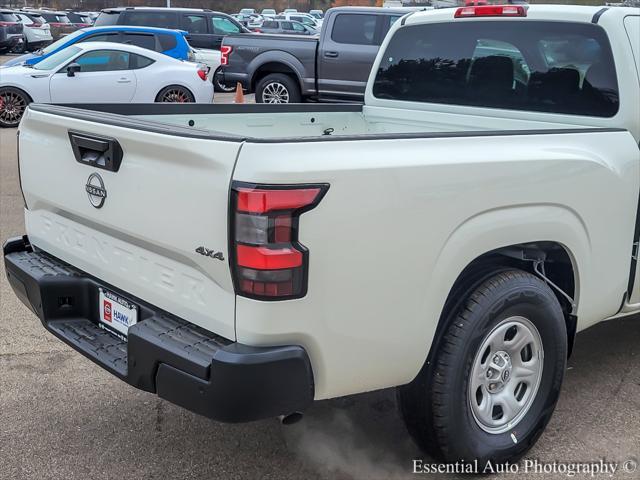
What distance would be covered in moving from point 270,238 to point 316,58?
39.4 ft

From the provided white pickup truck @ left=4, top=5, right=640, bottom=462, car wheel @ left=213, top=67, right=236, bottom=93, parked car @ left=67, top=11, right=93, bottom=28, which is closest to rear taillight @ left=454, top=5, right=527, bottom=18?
white pickup truck @ left=4, top=5, right=640, bottom=462

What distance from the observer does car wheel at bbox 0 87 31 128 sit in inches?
503

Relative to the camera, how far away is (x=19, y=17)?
103ft

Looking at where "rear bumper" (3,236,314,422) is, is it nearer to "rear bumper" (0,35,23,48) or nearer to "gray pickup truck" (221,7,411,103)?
"gray pickup truck" (221,7,411,103)

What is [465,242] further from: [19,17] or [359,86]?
[19,17]

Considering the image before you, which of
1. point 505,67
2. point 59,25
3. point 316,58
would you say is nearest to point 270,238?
point 505,67

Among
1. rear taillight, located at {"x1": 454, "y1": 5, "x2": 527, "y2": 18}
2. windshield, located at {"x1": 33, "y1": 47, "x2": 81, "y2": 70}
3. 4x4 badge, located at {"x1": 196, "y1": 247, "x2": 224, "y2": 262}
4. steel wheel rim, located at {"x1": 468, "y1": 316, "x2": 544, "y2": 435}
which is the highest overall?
rear taillight, located at {"x1": 454, "y1": 5, "x2": 527, "y2": 18}

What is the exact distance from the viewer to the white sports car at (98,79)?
12784mm

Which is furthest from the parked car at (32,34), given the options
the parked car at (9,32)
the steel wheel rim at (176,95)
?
the steel wheel rim at (176,95)

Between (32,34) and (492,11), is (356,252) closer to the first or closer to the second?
(492,11)

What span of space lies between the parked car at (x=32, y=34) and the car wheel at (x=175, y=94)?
61.7 feet

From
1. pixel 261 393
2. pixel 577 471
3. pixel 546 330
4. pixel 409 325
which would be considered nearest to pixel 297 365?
pixel 261 393

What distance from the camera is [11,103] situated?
1288cm

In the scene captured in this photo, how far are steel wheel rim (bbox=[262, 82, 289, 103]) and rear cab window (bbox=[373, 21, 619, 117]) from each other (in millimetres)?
9622
